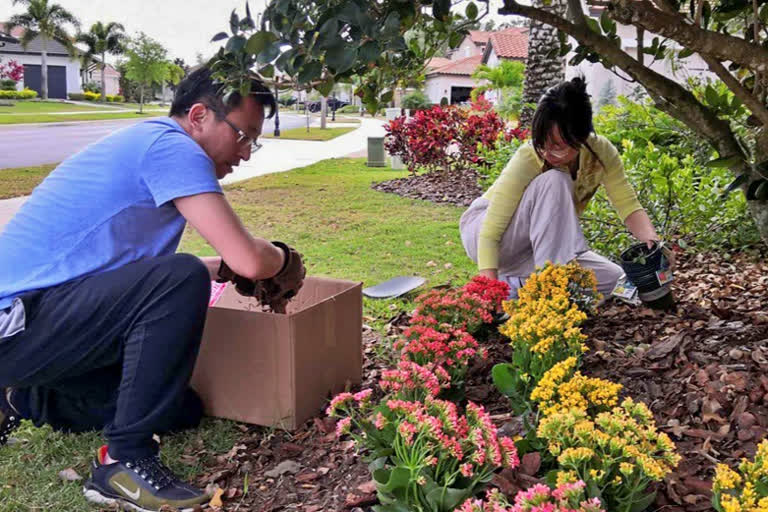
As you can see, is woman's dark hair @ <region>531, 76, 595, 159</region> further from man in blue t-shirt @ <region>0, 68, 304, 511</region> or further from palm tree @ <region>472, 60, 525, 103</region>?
palm tree @ <region>472, 60, 525, 103</region>

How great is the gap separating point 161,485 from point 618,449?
1266 mm

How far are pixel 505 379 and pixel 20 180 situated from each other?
Answer: 359 inches

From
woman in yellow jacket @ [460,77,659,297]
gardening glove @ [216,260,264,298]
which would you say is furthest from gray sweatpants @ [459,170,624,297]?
gardening glove @ [216,260,264,298]

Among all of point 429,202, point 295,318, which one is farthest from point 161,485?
point 429,202

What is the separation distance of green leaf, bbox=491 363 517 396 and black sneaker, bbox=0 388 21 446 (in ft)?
5.43

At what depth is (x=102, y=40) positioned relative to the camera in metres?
64.6

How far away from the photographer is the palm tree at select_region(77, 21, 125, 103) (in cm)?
6388

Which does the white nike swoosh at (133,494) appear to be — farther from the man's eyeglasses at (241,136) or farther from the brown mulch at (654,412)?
the man's eyeglasses at (241,136)

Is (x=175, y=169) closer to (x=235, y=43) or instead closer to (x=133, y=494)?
(x=235, y=43)

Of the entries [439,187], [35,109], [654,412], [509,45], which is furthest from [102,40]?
[654,412]

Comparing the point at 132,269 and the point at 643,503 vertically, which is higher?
the point at 132,269

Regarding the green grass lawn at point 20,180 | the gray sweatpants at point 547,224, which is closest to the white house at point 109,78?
the green grass lawn at point 20,180

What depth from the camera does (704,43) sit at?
6.15 feet

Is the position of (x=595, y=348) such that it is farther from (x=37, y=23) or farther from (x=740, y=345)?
(x=37, y=23)
